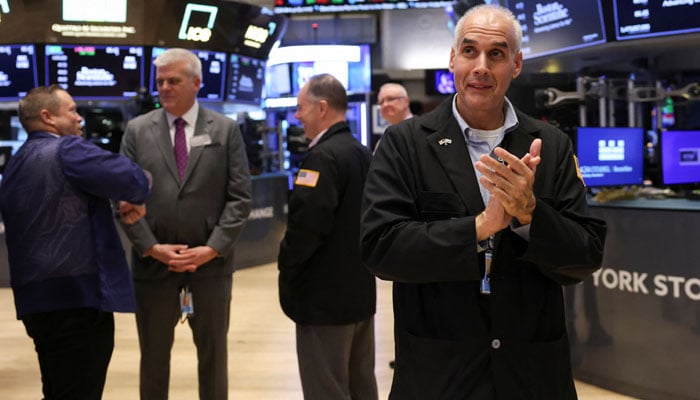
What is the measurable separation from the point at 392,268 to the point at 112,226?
73.4 inches

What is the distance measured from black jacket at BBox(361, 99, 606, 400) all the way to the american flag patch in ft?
4.63

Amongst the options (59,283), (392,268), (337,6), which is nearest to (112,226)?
(59,283)

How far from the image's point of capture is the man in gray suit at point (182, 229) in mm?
3482

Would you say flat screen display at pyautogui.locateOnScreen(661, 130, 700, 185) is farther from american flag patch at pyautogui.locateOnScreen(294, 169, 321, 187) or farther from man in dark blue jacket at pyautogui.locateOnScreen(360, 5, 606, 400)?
man in dark blue jacket at pyautogui.locateOnScreen(360, 5, 606, 400)

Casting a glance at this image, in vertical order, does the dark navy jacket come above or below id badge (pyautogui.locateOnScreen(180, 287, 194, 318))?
above

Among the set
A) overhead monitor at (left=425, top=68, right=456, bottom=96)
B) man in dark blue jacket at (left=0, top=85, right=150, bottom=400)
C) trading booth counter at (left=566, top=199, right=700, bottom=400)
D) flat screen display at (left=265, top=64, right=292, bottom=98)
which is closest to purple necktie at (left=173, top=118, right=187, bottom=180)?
man in dark blue jacket at (left=0, top=85, right=150, bottom=400)

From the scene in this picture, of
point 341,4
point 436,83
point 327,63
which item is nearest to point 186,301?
point 341,4

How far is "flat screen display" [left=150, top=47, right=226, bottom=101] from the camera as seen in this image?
9.79 m

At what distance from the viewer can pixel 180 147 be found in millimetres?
3580

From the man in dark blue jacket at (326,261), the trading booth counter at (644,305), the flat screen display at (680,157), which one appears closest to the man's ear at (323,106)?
the man in dark blue jacket at (326,261)

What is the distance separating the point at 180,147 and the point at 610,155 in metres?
3.04

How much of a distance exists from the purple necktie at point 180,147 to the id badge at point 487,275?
2054 mm

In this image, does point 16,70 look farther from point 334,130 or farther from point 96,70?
point 334,130

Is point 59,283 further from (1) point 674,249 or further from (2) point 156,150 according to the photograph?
(1) point 674,249
